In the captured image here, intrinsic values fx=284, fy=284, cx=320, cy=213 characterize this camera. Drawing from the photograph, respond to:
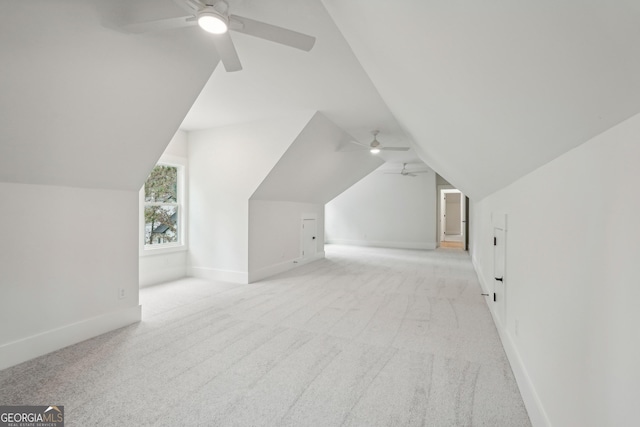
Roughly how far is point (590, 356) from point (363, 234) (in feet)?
31.5

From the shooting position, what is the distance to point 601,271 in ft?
3.32

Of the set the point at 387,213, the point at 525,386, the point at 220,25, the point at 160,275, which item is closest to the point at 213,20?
the point at 220,25

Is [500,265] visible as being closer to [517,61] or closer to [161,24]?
[517,61]

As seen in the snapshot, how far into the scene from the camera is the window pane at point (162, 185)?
494cm

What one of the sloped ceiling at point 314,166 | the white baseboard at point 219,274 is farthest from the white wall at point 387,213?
the white baseboard at point 219,274

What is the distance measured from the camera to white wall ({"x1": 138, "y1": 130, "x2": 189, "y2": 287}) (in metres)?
4.79

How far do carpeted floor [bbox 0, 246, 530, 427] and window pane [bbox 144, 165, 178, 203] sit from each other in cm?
A: 188

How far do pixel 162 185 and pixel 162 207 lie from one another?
40 cm

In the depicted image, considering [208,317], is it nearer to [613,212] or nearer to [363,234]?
[613,212]

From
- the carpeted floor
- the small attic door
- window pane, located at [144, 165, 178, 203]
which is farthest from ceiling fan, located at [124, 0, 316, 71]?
the small attic door

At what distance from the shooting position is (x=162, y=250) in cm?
507

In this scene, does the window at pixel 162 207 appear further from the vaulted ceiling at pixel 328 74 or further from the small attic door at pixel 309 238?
the small attic door at pixel 309 238

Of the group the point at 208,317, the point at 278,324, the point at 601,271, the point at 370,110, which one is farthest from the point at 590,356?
the point at 370,110

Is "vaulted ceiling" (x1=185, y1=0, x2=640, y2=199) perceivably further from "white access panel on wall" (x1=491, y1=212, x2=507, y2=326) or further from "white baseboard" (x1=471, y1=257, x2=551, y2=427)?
"white baseboard" (x1=471, y1=257, x2=551, y2=427)
